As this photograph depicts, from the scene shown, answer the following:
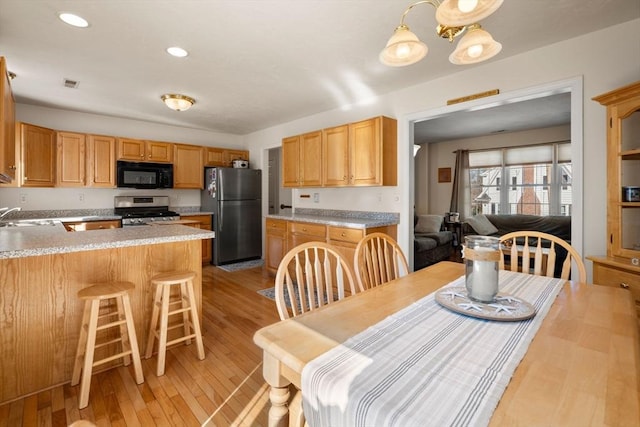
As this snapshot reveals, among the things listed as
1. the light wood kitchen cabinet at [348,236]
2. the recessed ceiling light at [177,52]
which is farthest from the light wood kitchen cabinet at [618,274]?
the recessed ceiling light at [177,52]

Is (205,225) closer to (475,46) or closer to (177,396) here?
(177,396)

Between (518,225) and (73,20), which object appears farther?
(518,225)

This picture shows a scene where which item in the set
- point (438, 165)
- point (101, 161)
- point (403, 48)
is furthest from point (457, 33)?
point (438, 165)

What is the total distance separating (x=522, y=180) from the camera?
234 inches

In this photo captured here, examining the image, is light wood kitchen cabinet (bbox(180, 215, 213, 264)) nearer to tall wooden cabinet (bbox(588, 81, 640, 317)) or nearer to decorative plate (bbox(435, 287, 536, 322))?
decorative plate (bbox(435, 287, 536, 322))

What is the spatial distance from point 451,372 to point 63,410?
2092 mm

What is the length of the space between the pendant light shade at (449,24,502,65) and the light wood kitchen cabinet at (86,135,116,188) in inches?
186

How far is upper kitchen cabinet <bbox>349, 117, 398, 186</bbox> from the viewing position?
3.32m

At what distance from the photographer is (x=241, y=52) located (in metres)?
2.57

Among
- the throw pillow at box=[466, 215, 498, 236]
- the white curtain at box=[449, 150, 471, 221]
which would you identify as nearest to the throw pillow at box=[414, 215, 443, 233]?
the throw pillow at box=[466, 215, 498, 236]

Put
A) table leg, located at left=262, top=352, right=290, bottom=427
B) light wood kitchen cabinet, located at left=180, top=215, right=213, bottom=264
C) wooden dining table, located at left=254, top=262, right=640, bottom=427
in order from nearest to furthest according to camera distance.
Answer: wooden dining table, located at left=254, top=262, right=640, bottom=427
table leg, located at left=262, top=352, right=290, bottom=427
light wood kitchen cabinet, located at left=180, top=215, right=213, bottom=264

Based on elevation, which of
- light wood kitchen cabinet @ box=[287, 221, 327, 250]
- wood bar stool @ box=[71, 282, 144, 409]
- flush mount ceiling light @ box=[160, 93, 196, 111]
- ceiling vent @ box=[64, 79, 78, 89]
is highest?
ceiling vent @ box=[64, 79, 78, 89]

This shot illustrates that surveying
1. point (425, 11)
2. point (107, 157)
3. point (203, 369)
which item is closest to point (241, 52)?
point (425, 11)

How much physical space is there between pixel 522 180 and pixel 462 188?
1.09 m
